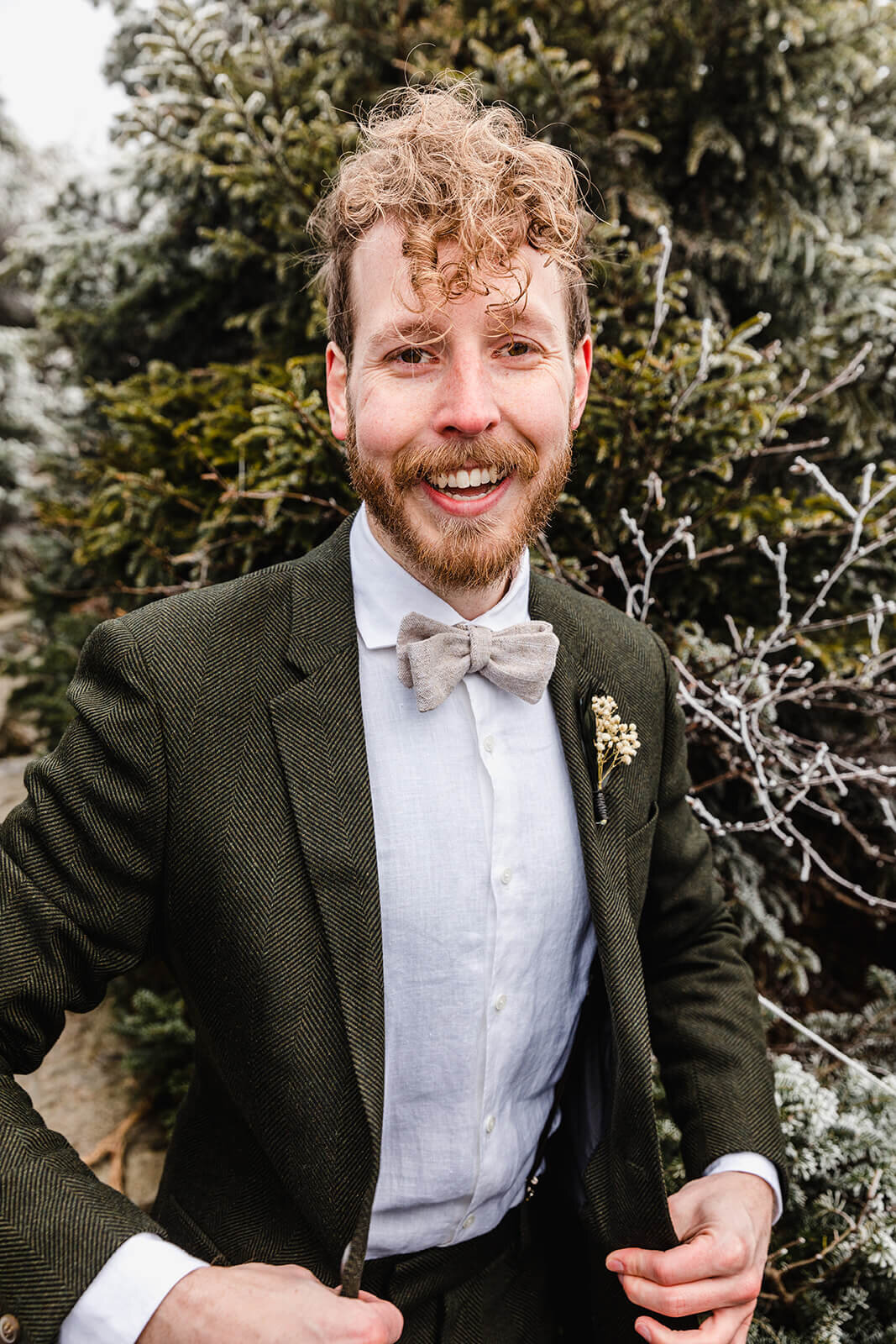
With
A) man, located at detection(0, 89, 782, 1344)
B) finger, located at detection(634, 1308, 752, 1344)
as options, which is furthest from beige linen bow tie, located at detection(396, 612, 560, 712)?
finger, located at detection(634, 1308, 752, 1344)

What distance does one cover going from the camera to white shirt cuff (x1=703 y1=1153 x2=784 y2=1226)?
1551 millimetres

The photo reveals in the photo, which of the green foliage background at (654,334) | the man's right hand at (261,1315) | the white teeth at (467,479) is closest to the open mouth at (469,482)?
the white teeth at (467,479)

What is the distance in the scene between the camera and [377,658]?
149 centimetres

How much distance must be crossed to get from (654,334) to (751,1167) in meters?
2.01

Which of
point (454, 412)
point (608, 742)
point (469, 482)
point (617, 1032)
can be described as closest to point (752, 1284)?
point (617, 1032)

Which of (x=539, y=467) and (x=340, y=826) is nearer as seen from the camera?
(x=340, y=826)

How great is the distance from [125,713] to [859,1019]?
2.62 m

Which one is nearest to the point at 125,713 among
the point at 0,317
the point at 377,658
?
the point at 377,658

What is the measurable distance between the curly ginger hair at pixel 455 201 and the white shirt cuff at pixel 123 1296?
1489mm

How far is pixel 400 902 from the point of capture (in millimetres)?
1348

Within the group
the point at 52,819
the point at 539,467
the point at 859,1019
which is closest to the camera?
the point at 52,819

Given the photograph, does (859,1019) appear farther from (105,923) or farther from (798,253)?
(798,253)

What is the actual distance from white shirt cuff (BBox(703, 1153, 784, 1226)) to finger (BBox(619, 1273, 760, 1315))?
179mm

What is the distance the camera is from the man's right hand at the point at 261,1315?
41.7 inches
